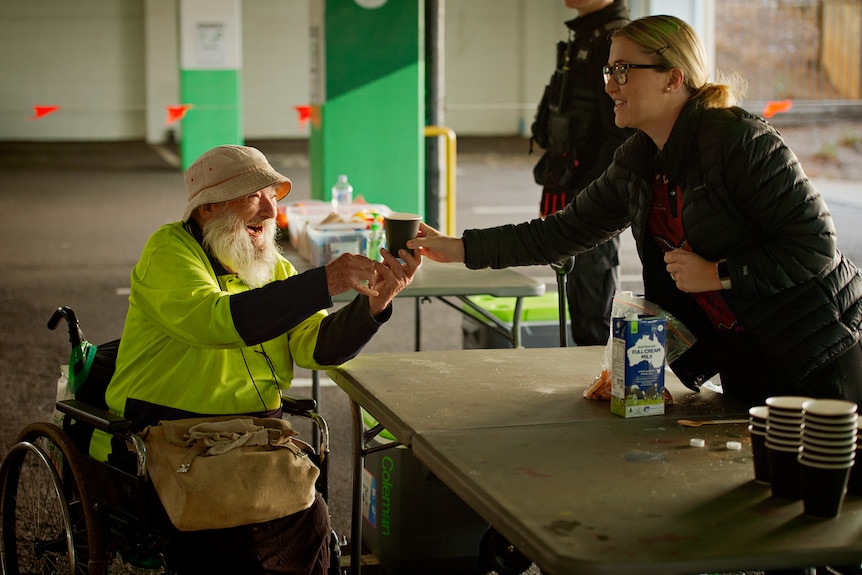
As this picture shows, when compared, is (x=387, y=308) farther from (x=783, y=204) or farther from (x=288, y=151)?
(x=288, y=151)

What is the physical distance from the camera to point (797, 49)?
23.0m

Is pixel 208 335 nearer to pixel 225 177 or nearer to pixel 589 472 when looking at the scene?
pixel 225 177

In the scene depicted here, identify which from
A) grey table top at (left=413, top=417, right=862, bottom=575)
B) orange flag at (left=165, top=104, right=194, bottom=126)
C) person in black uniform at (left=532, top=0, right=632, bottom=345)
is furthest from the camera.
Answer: orange flag at (left=165, top=104, right=194, bottom=126)

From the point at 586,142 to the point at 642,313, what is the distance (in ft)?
7.99

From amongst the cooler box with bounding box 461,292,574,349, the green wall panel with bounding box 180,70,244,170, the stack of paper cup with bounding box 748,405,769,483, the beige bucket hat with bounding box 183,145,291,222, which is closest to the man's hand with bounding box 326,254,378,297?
the beige bucket hat with bounding box 183,145,291,222

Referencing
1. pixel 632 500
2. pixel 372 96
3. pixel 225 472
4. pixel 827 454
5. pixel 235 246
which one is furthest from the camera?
pixel 372 96

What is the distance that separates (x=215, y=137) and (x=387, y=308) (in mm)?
14412

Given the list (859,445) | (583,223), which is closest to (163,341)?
(583,223)

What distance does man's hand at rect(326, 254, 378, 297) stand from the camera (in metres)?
2.94

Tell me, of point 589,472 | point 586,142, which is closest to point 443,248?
point 589,472

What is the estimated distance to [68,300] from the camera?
8.71m

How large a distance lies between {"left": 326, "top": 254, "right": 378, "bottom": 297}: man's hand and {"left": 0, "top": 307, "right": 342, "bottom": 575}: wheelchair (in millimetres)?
394

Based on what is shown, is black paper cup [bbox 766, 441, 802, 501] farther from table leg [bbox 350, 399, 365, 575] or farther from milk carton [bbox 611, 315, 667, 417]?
table leg [bbox 350, 399, 365, 575]

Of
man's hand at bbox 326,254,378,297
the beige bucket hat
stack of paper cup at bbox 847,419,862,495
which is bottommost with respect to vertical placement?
stack of paper cup at bbox 847,419,862,495
